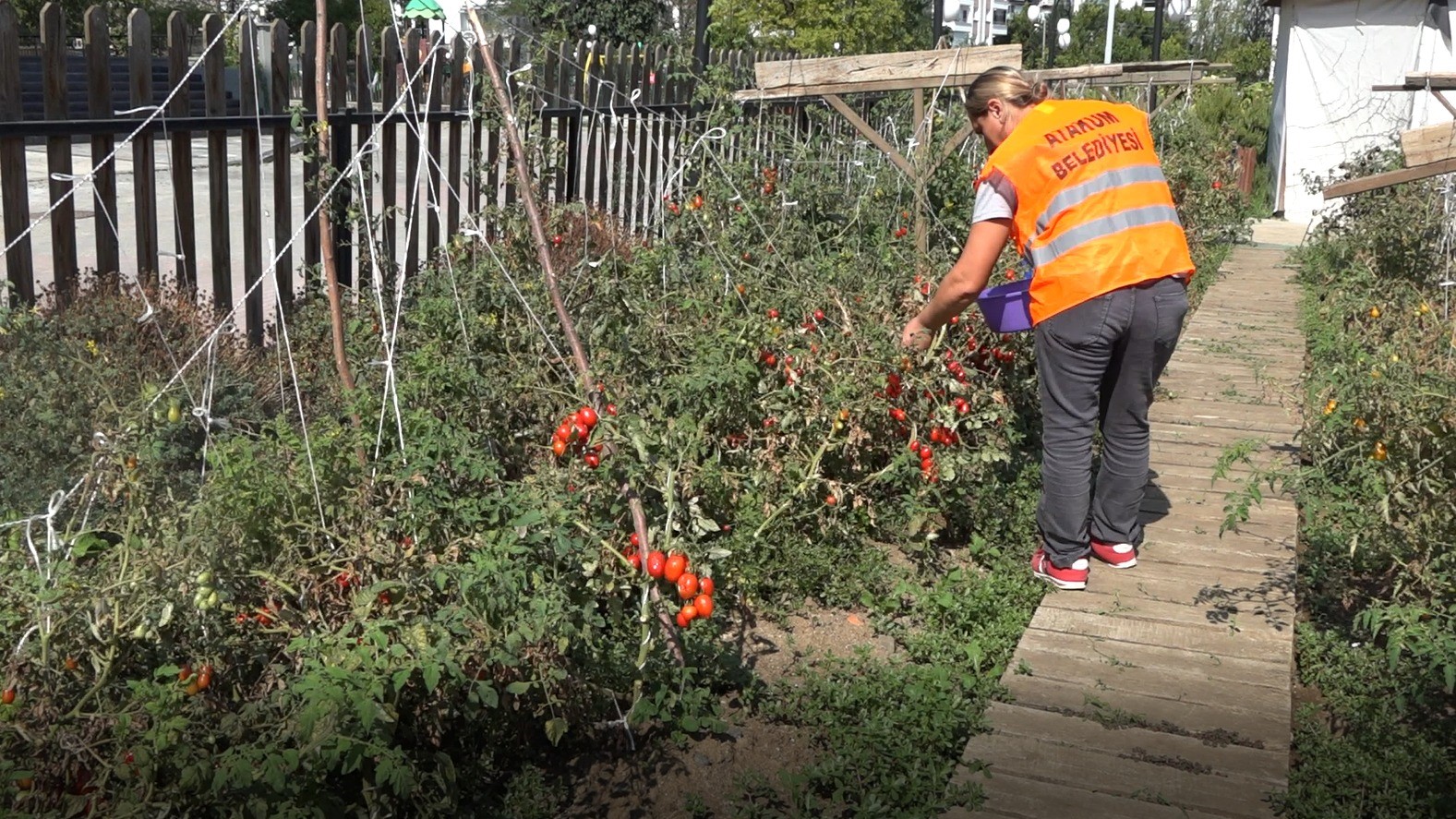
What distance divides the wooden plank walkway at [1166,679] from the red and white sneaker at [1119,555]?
1.5 inches

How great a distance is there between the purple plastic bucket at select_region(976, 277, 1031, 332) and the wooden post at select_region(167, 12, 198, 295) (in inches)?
115

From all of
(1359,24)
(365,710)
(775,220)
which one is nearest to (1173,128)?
(1359,24)

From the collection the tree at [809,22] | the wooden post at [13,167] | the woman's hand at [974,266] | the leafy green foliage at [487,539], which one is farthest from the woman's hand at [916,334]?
the tree at [809,22]

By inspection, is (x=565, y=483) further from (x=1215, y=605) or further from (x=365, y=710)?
(x=1215, y=605)

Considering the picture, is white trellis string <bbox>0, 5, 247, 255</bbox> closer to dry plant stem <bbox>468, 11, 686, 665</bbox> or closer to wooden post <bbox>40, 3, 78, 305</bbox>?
wooden post <bbox>40, 3, 78, 305</bbox>

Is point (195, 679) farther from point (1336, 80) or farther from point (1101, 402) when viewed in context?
point (1336, 80)

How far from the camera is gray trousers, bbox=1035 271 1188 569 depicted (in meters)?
4.21

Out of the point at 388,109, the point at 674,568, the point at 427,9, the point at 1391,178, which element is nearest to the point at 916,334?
the point at 674,568

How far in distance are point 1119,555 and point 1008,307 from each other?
95cm

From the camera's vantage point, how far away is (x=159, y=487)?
371cm

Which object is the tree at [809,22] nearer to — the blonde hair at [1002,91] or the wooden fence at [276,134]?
the wooden fence at [276,134]

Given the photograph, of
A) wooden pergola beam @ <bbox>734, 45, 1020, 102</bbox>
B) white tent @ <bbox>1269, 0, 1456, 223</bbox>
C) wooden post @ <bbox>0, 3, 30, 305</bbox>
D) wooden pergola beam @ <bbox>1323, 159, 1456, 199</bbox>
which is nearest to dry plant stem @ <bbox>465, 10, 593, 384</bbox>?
wooden post @ <bbox>0, 3, 30, 305</bbox>

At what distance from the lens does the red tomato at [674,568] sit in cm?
321

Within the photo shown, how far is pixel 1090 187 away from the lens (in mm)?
4117
